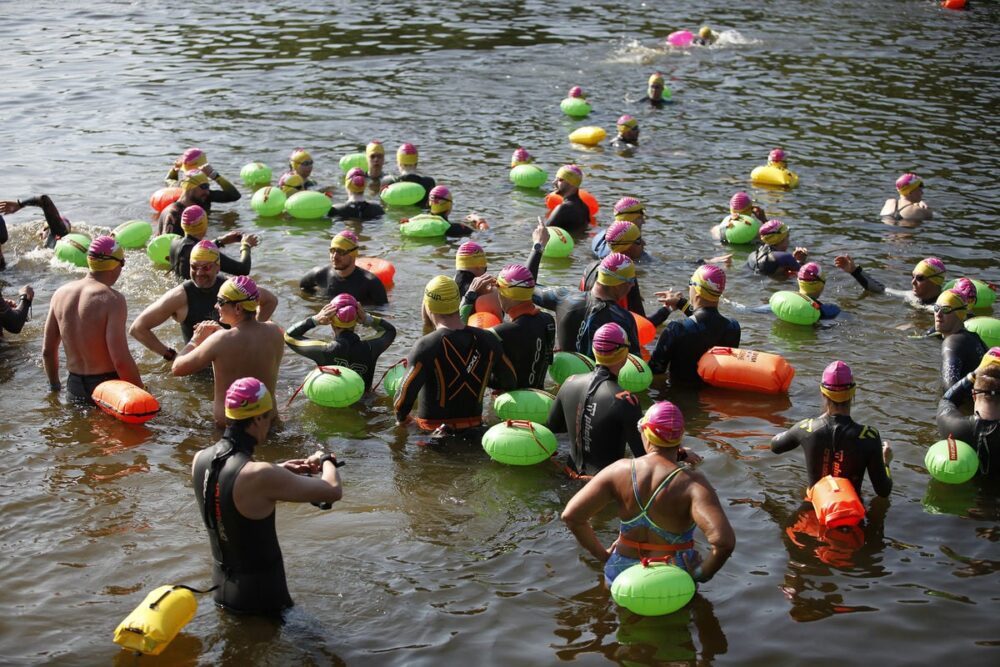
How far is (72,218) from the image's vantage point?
18.6 meters

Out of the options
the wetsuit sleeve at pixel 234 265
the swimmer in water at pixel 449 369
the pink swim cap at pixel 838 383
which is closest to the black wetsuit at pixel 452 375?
the swimmer in water at pixel 449 369

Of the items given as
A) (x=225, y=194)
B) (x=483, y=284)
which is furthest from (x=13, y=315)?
(x=483, y=284)

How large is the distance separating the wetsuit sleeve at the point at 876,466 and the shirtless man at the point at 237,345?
17.6ft

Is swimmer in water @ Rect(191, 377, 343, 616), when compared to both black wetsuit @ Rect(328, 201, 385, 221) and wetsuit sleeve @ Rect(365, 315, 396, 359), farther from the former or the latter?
black wetsuit @ Rect(328, 201, 385, 221)

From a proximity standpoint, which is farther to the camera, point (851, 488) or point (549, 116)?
point (549, 116)

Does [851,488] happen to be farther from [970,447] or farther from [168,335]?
[168,335]

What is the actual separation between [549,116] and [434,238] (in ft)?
27.2

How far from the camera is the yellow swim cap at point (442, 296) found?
10.1 metres

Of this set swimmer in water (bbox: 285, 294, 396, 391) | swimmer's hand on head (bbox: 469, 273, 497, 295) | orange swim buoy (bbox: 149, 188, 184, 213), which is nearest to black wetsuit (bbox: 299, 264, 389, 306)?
swimmer in water (bbox: 285, 294, 396, 391)

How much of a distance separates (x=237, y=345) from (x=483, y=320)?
292 cm

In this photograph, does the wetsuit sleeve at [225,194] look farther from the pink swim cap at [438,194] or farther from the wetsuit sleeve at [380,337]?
the wetsuit sleeve at [380,337]

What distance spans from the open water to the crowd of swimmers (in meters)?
0.50

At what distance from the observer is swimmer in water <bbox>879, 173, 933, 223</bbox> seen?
59.1ft

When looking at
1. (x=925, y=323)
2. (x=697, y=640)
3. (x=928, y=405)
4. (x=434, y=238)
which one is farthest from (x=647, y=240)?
(x=697, y=640)
